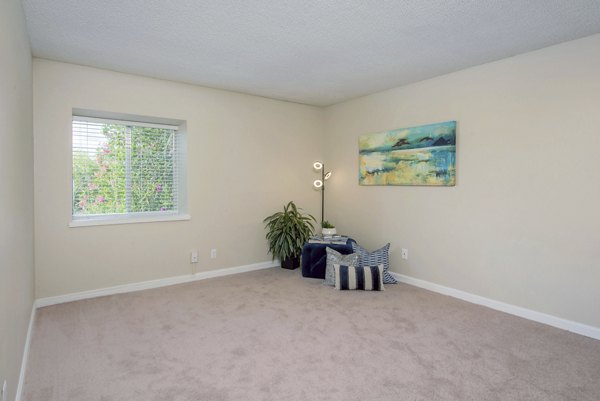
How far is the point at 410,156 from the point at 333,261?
1.46 m

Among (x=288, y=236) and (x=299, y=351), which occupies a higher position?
(x=288, y=236)

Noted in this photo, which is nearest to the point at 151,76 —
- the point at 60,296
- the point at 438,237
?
the point at 60,296

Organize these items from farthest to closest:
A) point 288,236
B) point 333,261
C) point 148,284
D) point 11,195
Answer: point 288,236, point 333,261, point 148,284, point 11,195

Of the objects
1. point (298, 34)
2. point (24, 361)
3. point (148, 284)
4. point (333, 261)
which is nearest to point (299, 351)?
point (333, 261)

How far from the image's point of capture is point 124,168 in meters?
3.99

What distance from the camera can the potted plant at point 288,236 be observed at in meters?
4.62

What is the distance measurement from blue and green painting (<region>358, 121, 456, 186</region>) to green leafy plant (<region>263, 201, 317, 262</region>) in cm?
98

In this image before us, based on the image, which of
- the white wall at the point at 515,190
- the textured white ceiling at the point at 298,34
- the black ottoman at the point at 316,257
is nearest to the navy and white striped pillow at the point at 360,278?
the black ottoman at the point at 316,257

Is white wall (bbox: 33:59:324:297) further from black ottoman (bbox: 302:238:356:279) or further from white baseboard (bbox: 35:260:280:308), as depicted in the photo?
black ottoman (bbox: 302:238:356:279)

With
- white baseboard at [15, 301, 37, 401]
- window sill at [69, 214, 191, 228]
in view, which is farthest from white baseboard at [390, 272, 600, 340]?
white baseboard at [15, 301, 37, 401]

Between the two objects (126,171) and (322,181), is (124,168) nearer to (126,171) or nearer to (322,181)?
(126,171)

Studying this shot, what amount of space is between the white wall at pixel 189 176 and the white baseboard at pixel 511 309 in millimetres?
1977

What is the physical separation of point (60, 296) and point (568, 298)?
14.7 ft

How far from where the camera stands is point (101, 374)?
221cm
